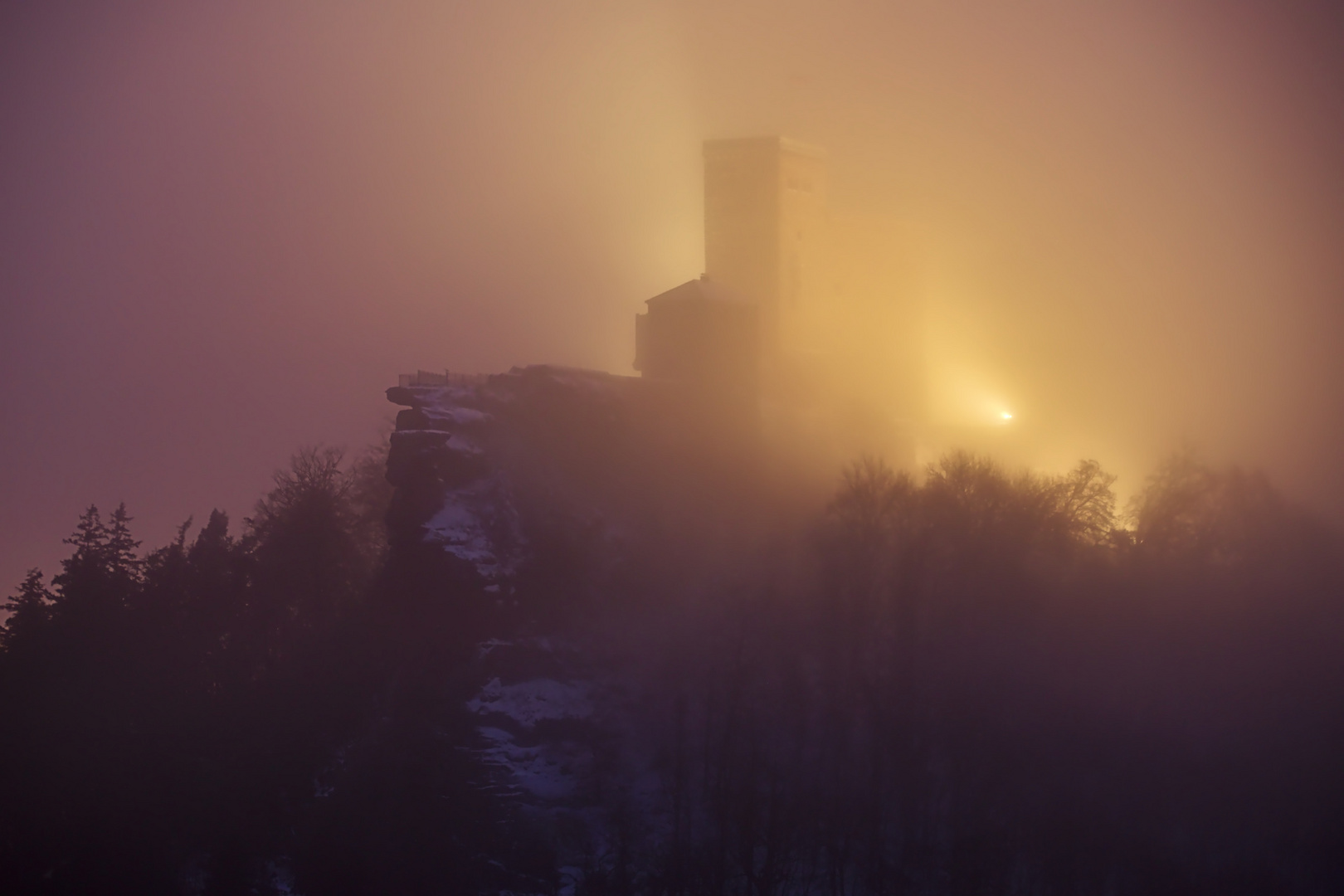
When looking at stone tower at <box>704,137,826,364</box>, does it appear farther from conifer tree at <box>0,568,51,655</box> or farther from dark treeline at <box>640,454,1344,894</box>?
conifer tree at <box>0,568,51,655</box>

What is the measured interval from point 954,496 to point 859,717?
10.1 meters

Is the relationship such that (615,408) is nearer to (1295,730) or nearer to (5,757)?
(5,757)

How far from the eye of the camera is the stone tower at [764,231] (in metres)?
68.1

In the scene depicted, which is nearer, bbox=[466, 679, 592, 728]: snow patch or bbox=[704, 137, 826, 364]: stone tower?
bbox=[466, 679, 592, 728]: snow patch

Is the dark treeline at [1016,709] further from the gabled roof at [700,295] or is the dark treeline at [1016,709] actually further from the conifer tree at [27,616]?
the conifer tree at [27,616]

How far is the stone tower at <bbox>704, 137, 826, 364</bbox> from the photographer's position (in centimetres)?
6806

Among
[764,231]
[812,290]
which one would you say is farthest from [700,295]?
[812,290]

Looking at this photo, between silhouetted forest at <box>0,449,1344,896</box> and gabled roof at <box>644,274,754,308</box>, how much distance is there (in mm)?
10062

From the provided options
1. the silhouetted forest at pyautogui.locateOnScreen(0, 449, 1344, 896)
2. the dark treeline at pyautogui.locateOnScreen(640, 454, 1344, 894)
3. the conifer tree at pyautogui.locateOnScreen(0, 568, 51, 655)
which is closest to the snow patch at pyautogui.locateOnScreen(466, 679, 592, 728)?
the silhouetted forest at pyautogui.locateOnScreen(0, 449, 1344, 896)

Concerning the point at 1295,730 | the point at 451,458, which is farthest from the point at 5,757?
the point at 1295,730

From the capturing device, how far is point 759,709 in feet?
153

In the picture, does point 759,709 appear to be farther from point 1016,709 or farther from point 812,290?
point 812,290

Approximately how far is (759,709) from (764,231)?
3018cm

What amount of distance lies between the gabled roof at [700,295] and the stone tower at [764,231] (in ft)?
28.7
